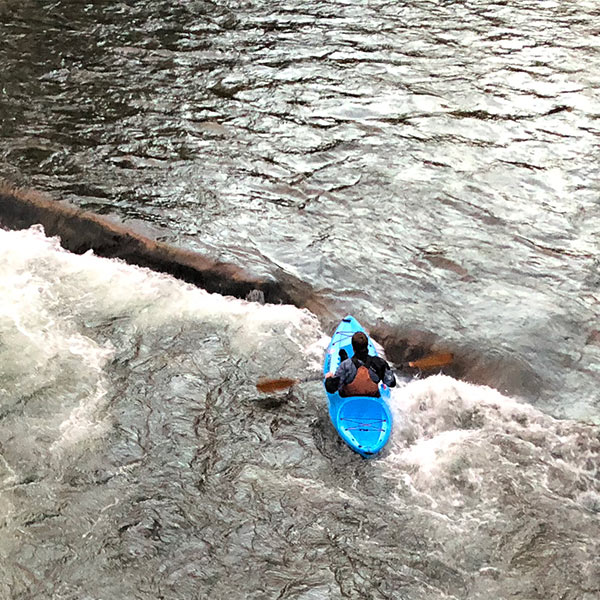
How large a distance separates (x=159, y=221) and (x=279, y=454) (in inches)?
139

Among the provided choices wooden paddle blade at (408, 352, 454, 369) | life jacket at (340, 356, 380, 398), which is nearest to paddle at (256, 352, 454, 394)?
wooden paddle blade at (408, 352, 454, 369)

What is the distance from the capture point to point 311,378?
6395 millimetres

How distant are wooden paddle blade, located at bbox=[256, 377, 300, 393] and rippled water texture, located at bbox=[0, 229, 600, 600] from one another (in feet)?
0.40

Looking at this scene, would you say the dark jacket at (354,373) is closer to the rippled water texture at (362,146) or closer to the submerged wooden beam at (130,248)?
the rippled water texture at (362,146)

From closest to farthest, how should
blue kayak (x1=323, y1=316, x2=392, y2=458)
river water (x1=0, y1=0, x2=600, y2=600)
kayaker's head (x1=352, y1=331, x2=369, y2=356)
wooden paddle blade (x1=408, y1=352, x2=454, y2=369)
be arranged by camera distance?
1. river water (x1=0, y1=0, x2=600, y2=600)
2. blue kayak (x1=323, y1=316, x2=392, y2=458)
3. kayaker's head (x1=352, y1=331, x2=369, y2=356)
4. wooden paddle blade (x1=408, y1=352, x2=454, y2=369)

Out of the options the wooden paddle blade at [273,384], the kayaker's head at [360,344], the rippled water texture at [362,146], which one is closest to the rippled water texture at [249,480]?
the wooden paddle blade at [273,384]

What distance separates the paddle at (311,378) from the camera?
6.30 metres

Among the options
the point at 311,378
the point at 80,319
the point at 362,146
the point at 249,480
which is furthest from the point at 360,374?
the point at 362,146

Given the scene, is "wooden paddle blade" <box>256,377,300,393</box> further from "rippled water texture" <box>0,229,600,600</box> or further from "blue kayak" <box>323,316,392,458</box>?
"blue kayak" <box>323,316,392,458</box>

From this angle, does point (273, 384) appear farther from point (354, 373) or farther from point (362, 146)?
point (362, 146)

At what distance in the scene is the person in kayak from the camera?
590 centimetres

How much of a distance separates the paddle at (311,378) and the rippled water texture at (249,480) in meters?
0.14

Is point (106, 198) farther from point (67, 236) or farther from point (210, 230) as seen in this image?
point (210, 230)

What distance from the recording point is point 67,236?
27.2ft
